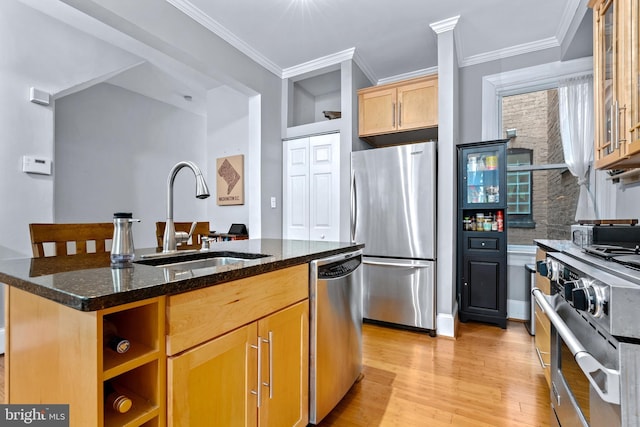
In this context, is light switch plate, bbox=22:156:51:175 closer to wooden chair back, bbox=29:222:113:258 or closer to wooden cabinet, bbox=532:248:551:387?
wooden chair back, bbox=29:222:113:258

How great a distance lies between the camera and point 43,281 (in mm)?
889

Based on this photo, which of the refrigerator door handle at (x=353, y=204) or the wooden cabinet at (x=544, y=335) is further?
the refrigerator door handle at (x=353, y=204)

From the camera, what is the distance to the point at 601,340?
91 cm

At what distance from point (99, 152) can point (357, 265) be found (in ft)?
13.2

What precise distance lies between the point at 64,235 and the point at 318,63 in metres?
3.01

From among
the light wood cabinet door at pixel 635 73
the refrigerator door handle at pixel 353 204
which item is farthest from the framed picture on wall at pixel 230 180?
the light wood cabinet door at pixel 635 73

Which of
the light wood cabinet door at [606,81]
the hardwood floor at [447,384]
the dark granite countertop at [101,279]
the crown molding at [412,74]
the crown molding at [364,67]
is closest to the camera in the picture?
the dark granite countertop at [101,279]

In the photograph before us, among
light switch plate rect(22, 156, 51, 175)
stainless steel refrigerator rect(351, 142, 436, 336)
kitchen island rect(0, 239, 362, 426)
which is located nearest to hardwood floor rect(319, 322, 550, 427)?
stainless steel refrigerator rect(351, 142, 436, 336)

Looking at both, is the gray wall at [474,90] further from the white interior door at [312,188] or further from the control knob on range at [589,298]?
the control knob on range at [589,298]

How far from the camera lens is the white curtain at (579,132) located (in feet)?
9.57

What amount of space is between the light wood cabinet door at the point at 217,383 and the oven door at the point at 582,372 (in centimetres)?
109

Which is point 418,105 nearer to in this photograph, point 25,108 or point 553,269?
point 553,269

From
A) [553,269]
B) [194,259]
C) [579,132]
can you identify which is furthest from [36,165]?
[579,132]

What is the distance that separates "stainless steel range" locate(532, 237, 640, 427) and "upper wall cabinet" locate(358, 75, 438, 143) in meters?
2.18
